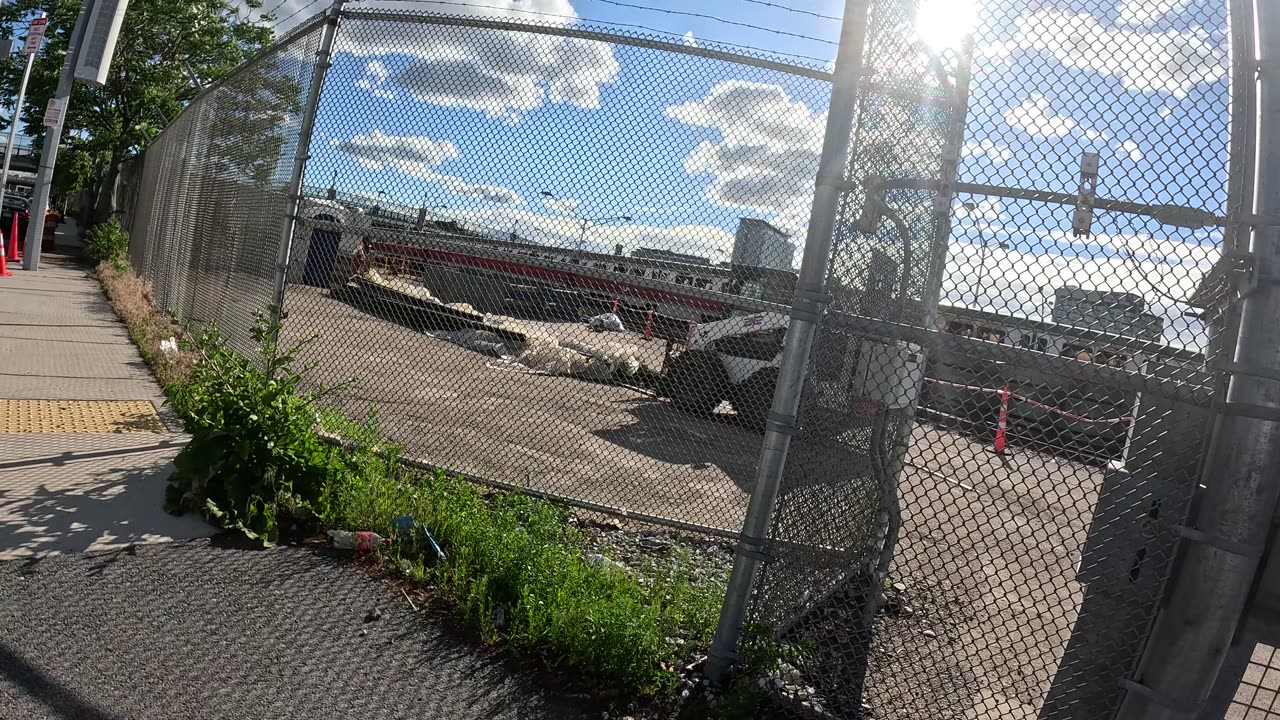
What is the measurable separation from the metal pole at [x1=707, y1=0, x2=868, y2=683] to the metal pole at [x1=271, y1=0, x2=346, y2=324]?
3.53 m

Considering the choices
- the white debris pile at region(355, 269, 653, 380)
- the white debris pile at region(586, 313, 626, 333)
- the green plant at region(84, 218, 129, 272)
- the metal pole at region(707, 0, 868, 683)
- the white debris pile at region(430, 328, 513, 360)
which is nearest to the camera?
the metal pole at region(707, 0, 868, 683)

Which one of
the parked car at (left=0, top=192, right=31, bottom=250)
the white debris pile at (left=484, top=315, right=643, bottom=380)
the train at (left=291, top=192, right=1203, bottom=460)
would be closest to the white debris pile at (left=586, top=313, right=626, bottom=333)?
the train at (left=291, top=192, right=1203, bottom=460)

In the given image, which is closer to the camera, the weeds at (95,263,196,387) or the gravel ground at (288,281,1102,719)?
the gravel ground at (288,281,1102,719)

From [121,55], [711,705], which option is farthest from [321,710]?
[121,55]

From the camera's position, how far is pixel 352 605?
3.82 m

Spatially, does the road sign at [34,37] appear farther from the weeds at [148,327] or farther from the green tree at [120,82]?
the green tree at [120,82]

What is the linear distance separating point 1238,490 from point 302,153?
202 inches

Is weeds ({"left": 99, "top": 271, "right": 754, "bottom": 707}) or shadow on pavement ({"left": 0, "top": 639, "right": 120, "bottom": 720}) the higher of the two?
weeds ({"left": 99, "top": 271, "right": 754, "bottom": 707})

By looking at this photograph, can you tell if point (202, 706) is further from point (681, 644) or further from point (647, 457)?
point (647, 457)

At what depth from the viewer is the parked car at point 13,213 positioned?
22.9 meters

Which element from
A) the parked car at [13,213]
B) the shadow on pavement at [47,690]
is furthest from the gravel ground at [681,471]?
the parked car at [13,213]

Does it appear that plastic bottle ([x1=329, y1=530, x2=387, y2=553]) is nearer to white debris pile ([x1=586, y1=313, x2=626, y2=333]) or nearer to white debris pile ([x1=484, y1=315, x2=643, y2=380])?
white debris pile ([x1=586, y1=313, x2=626, y2=333])

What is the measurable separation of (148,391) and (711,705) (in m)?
5.79

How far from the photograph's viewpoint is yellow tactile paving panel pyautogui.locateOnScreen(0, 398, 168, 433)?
5.60 metres
